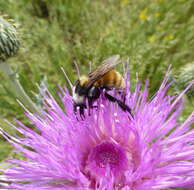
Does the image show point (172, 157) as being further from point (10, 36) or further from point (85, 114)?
point (10, 36)

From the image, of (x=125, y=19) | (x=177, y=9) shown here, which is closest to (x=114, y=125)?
(x=125, y=19)

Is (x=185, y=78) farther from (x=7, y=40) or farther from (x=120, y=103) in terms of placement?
(x=7, y=40)

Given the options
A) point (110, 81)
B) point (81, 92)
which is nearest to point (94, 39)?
point (110, 81)

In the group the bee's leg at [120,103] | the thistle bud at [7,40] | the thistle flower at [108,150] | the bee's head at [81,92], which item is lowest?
the thistle flower at [108,150]

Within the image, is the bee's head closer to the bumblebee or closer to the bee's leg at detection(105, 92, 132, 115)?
the bumblebee

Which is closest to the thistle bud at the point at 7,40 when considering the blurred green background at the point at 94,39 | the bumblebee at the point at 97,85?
the blurred green background at the point at 94,39

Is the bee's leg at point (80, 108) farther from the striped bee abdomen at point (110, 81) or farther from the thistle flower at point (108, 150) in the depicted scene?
the striped bee abdomen at point (110, 81)
